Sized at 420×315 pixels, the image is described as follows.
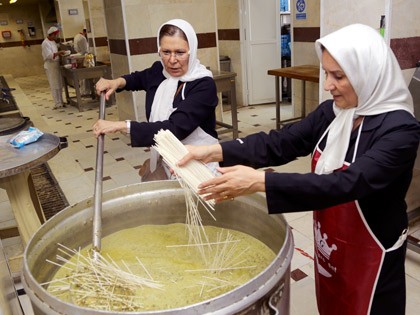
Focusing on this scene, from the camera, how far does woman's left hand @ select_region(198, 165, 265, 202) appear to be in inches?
43.5

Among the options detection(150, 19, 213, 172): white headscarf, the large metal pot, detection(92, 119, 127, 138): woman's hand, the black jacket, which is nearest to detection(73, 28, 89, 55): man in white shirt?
detection(150, 19, 213, 172): white headscarf

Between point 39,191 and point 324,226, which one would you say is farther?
point 39,191

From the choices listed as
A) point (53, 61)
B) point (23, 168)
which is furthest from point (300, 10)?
point (53, 61)

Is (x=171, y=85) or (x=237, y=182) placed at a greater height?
(x=171, y=85)

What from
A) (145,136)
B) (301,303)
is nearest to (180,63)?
(145,136)

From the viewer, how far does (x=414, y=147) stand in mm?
1166

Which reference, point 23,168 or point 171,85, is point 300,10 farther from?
point 23,168

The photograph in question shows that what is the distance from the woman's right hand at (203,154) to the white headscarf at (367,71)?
43 cm

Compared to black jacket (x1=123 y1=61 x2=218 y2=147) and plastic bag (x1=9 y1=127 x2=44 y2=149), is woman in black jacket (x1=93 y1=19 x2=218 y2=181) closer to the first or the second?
black jacket (x1=123 y1=61 x2=218 y2=147)

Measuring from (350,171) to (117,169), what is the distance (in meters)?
3.88

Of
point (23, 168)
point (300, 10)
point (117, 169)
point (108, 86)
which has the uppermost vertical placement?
point (300, 10)

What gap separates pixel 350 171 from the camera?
110 centimetres

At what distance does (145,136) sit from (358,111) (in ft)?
3.21

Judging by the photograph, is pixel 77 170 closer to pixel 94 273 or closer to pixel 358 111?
pixel 94 273
